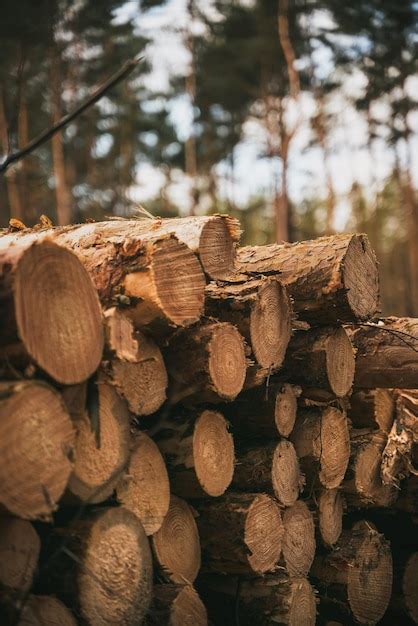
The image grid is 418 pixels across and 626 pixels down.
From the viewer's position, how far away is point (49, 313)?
2.41 metres

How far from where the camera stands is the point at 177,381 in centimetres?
324

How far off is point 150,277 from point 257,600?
174cm

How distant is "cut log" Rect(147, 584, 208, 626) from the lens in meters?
3.01

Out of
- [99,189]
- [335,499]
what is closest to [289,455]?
[335,499]

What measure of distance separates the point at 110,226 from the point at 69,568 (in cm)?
159

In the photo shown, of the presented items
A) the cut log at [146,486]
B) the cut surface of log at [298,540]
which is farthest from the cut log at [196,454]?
the cut surface of log at [298,540]

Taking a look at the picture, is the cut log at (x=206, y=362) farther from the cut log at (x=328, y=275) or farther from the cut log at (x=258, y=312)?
the cut log at (x=328, y=275)

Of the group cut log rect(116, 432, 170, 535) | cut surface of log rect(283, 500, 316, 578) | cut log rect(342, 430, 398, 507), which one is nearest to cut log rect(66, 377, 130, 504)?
cut log rect(116, 432, 170, 535)

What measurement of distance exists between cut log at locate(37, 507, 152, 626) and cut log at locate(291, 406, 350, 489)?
1.29 meters

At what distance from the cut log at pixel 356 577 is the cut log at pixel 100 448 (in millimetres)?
1847

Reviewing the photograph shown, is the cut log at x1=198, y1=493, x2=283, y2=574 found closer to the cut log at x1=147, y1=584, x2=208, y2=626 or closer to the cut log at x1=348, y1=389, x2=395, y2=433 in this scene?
the cut log at x1=147, y1=584, x2=208, y2=626

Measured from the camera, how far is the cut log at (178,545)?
10.4ft

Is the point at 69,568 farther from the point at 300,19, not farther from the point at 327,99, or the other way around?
the point at 327,99

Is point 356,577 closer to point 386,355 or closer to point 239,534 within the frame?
point 239,534
